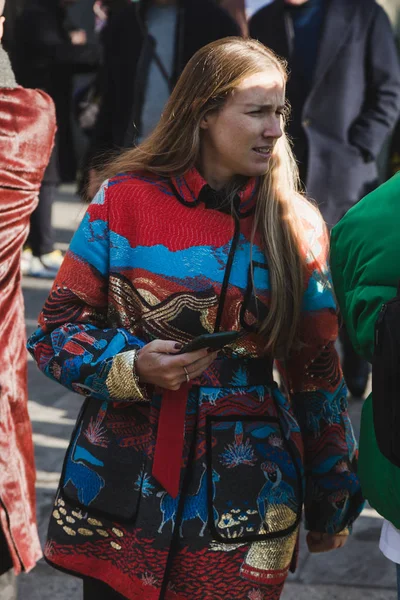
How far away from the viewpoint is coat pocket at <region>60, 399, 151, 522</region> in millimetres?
2400

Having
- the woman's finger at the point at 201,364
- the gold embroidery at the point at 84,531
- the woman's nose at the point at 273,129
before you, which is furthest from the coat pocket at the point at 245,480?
the woman's nose at the point at 273,129

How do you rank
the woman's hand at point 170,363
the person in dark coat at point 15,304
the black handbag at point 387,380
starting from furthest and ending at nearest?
1. the person in dark coat at point 15,304
2. the woman's hand at point 170,363
3. the black handbag at point 387,380

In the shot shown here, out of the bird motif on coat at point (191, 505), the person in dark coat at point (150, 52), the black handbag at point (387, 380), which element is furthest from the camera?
the person in dark coat at point (150, 52)

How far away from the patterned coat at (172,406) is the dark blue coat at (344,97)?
2819 millimetres

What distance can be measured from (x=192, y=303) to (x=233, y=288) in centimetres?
10

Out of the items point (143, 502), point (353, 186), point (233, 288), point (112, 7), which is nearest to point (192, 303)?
point (233, 288)

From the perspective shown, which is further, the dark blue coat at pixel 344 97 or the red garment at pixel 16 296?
the dark blue coat at pixel 344 97

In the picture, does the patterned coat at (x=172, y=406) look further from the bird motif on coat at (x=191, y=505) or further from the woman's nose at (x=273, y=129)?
the woman's nose at (x=273, y=129)

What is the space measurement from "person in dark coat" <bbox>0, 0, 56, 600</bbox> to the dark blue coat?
7.72ft

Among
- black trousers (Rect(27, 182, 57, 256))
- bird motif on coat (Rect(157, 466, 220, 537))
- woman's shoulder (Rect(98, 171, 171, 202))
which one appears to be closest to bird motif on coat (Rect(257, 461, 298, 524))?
bird motif on coat (Rect(157, 466, 220, 537))

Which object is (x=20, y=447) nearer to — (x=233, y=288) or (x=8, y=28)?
(x=233, y=288)

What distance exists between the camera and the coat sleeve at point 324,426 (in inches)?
100

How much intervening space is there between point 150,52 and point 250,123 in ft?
Answer: 10.8

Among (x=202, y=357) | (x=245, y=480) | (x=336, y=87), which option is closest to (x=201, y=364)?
(x=202, y=357)
